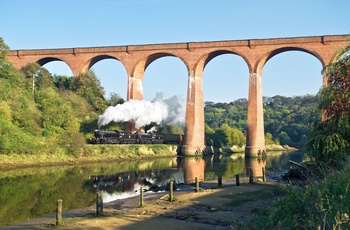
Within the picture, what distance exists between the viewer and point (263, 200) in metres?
13.2

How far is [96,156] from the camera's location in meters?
31.2

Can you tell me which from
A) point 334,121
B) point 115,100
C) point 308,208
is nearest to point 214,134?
point 115,100

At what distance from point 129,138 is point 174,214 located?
90.5 feet

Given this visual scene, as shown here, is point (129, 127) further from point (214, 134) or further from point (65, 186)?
point (65, 186)

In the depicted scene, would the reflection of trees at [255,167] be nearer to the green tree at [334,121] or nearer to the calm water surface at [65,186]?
the calm water surface at [65,186]

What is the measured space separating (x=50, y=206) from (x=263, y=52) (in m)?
29.5

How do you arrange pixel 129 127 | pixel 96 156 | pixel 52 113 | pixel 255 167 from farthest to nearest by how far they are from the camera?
1. pixel 129 127
2. pixel 96 156
3. pixel 52 113
4. pixel 255 167

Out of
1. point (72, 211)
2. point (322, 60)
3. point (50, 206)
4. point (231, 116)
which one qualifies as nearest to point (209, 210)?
point (72, 211)

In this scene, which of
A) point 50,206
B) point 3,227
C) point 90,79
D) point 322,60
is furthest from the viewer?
point 90,79

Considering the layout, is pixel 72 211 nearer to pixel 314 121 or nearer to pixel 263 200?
pixel 263 200

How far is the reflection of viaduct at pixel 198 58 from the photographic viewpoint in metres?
36.7

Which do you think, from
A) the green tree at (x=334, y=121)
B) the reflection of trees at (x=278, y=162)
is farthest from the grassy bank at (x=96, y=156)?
the green tree at (x=334, y=121)

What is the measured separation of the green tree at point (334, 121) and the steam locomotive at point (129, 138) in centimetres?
2481

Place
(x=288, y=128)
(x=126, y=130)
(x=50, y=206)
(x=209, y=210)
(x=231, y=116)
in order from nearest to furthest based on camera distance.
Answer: (x=209, y=210) → (x=50, y=206) → (x=126, y=130) → (x=288, y=128) → (x=231, y=116)
